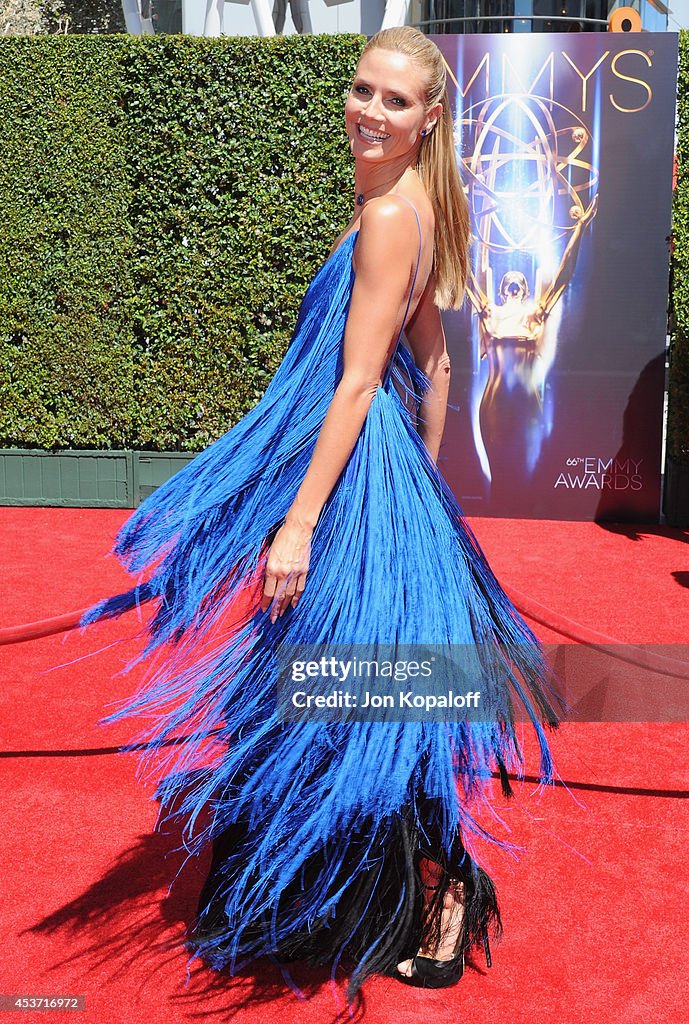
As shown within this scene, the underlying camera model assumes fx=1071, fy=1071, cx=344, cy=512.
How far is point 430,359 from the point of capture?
8.17 ft

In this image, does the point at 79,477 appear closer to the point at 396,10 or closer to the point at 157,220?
the point at 157,220

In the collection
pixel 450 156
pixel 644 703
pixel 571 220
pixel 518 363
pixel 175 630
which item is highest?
pixel 571 220

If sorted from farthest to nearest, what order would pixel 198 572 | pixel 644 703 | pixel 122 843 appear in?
pixel 644 703, pixel 122 843, pixel 198 572

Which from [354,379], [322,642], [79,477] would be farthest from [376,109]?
[79,477]

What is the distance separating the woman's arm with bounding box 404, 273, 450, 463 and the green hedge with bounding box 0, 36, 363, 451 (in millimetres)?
5639

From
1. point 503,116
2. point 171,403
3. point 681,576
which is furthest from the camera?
point 171,403

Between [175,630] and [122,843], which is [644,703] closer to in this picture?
[122,843]

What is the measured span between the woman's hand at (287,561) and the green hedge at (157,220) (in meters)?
6.12

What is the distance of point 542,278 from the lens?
7750 millimetres

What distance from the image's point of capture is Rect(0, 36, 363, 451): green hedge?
7.81 meters

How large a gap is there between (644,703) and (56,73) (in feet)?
20.9

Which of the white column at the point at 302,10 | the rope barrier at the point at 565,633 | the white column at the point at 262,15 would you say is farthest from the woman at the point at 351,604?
the white column at the point at 302,10

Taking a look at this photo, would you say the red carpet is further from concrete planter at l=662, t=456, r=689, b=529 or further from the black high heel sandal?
concrete planter at l=662, t=456, r=689, b=529

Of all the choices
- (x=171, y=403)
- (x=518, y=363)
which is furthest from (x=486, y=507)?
(x=171, y=403)
